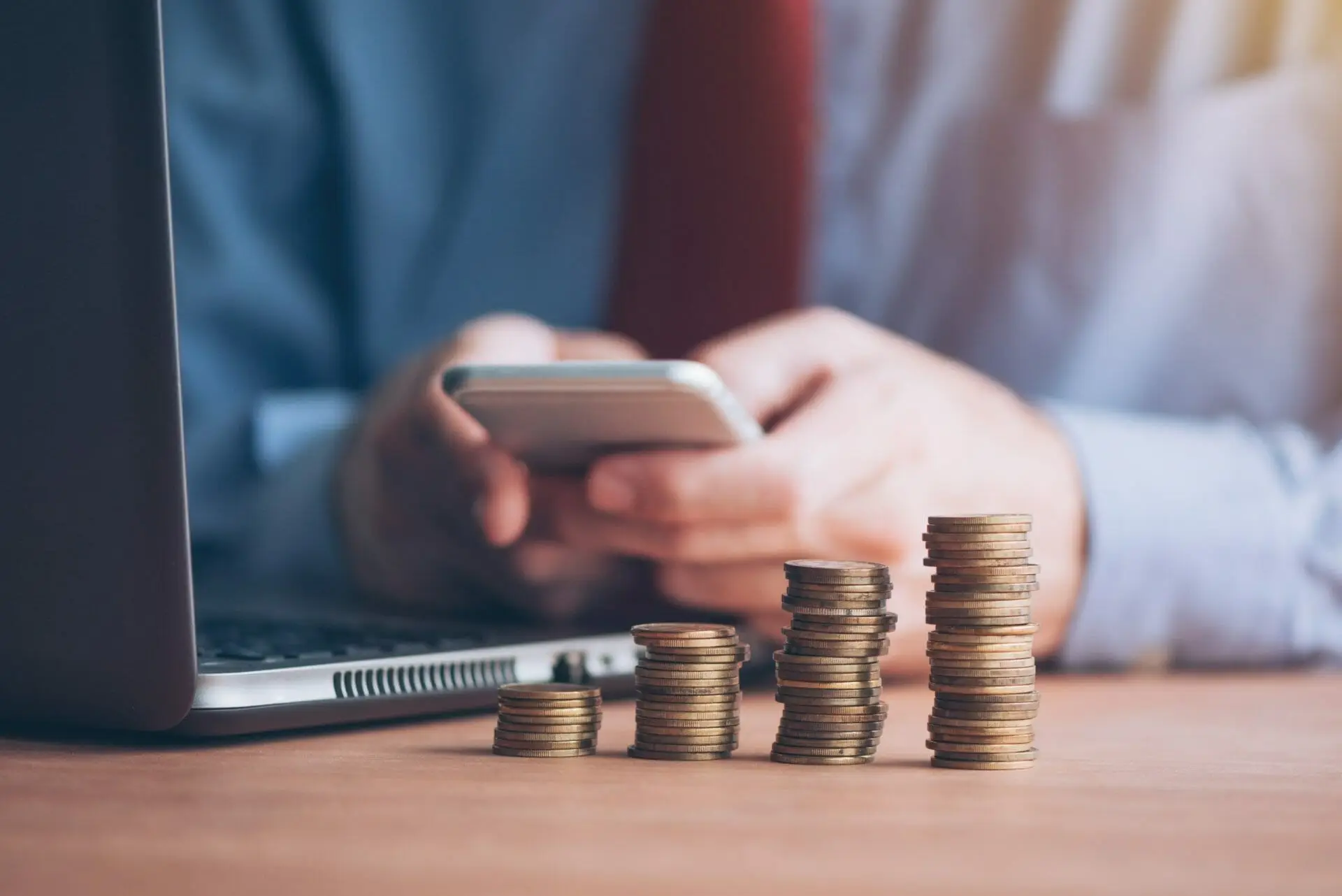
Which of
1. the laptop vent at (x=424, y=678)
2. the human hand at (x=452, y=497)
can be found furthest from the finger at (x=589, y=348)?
the laptop vent at (x=424, y=678)

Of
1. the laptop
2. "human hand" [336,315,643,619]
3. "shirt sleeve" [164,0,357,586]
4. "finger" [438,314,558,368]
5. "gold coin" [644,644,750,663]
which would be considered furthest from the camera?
"shirt sleeve" [164,0,357,586]

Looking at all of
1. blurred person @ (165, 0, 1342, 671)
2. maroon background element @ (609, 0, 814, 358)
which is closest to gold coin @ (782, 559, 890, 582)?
blurred person @ (165, 0, 1342, 671)

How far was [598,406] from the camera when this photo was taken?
2.98 ft

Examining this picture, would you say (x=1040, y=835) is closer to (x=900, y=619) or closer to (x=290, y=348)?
(x=900, y=619)

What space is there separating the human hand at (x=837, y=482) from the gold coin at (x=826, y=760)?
309 mm

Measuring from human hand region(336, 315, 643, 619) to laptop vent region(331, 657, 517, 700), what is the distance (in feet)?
0.65

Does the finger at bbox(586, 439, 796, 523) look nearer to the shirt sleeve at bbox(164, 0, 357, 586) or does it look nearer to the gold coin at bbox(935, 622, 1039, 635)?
the gold coin at bbox(935, 622, 1039, 635)

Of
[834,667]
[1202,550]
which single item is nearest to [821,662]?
[834,667]

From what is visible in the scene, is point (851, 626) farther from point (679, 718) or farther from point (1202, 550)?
point (1202, 550)

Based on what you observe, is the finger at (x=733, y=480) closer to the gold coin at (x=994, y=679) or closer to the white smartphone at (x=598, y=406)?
the white smartphone at (x=598, y=406)

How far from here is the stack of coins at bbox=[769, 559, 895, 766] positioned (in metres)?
0.76

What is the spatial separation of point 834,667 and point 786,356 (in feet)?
1.62

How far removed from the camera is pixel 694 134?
6.26ft

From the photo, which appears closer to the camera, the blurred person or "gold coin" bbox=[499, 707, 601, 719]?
"gold coin" bbox=[499, 707, 601, 719]
